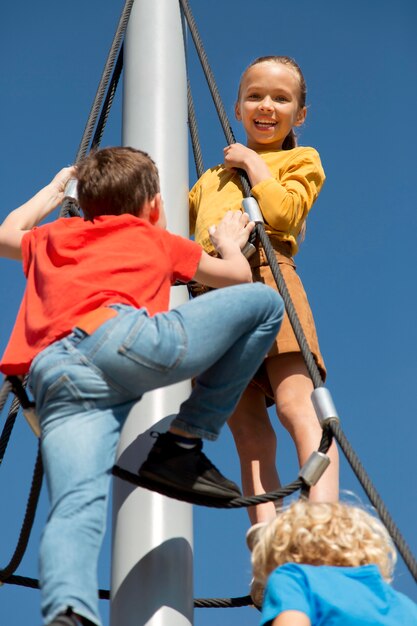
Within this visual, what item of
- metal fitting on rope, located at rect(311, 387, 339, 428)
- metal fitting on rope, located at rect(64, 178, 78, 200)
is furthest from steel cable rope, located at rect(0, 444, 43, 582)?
metal fitting on rope, located at rect(64, 178, 78, 200)

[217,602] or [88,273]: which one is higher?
[88,273]

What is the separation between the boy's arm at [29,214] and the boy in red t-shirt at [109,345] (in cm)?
1

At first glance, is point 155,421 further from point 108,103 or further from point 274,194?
point 108,103

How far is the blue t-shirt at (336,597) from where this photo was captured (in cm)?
287

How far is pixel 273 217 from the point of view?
14.3 ft

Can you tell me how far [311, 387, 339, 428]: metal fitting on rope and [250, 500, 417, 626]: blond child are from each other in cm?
39

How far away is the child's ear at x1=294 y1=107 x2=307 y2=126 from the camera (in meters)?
5.04

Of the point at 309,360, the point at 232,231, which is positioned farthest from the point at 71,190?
the point at 309,360

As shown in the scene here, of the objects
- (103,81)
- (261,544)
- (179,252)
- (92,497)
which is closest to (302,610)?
(261,544)

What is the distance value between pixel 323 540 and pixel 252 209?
149 cm

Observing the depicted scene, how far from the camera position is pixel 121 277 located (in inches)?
128

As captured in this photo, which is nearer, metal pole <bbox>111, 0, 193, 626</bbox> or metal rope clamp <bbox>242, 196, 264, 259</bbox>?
metal pole <bbox>111, 0, 193, 626</bbox>

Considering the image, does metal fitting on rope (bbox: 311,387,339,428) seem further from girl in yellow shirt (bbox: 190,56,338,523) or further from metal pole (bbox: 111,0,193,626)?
metal pole (bbox: 111,0,193,626)

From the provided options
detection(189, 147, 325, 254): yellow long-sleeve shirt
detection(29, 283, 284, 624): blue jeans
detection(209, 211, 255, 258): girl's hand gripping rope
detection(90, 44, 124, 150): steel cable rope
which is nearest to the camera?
detection(29, 283, 284, 624): blue jeans
